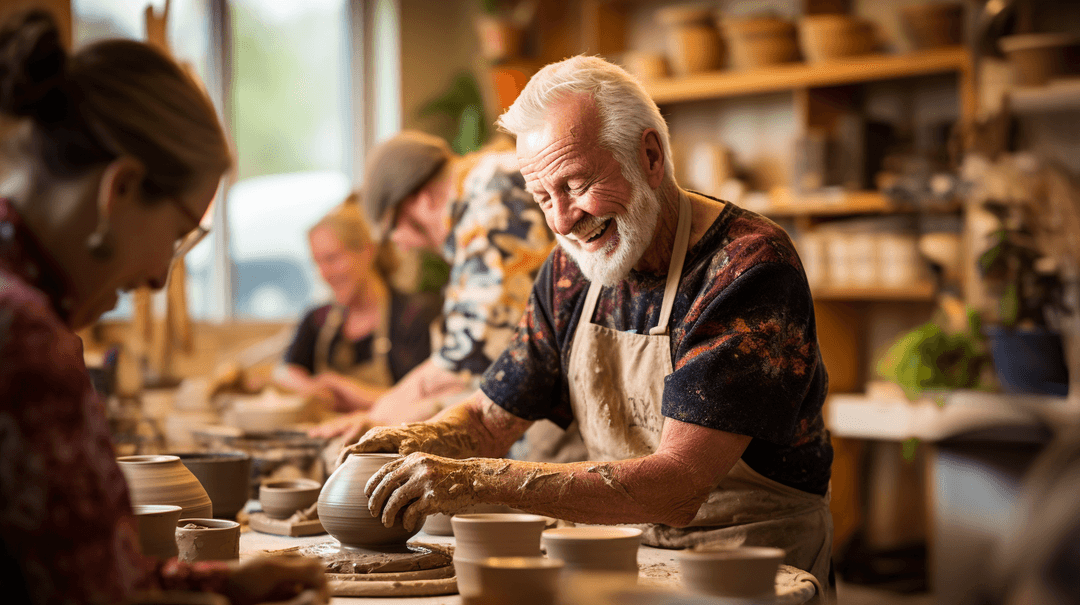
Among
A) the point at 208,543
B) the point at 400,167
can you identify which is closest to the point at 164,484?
the point at 208,543

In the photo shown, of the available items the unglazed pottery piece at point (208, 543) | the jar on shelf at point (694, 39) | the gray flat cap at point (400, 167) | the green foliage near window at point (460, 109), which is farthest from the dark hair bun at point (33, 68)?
the green foliage near window at point (460, 109)

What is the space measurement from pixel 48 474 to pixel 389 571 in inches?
26.8

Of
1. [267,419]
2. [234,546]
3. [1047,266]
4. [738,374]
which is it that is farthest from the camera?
[1047,266]

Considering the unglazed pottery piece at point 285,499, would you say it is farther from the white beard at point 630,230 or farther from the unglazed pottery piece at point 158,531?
the white beard at point 630,230

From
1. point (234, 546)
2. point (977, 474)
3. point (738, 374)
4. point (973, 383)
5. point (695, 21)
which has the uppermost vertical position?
point (695, 21)

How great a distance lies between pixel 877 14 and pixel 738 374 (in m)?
3.67

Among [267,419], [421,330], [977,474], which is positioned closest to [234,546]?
[267,419]

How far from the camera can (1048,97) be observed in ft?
12.1

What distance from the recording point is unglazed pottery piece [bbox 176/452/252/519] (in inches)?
70.6

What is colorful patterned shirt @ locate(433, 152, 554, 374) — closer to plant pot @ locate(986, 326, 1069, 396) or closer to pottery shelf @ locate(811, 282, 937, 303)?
plant pot @ locate(986, 326, 1069, 396)

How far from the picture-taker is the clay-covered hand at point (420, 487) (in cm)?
147

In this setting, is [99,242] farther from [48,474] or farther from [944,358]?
[944,358]

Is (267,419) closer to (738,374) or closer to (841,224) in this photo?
(738,374)

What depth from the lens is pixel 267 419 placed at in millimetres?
3102
